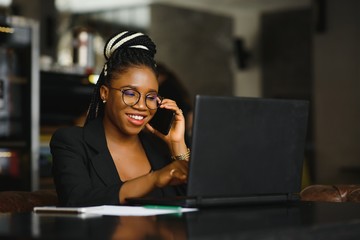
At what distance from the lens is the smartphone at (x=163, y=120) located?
2.62m

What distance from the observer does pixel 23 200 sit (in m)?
2.58

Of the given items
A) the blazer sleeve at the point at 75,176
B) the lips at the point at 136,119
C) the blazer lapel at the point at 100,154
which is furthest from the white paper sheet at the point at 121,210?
the lips at the point at 136,119

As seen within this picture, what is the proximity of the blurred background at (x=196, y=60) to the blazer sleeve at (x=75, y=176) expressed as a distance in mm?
3444

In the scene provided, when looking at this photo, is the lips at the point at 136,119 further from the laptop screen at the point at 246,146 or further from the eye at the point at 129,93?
the laptop screen at the point at 246,146

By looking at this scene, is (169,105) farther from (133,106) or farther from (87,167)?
(87,167)

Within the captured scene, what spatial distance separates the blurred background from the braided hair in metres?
3.31

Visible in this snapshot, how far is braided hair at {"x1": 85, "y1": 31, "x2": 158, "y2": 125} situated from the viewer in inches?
98.0

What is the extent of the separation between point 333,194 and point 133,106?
0.95 m

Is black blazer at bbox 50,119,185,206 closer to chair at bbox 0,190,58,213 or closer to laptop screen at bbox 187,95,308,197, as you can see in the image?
chair at bbox 0,190,58,213

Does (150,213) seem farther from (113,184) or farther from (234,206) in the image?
(113,184)

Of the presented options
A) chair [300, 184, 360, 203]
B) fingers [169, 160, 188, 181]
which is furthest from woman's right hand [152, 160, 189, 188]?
chair [300, 184, 360, 203]

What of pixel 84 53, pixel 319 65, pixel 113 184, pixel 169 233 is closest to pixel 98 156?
pixel 113 184

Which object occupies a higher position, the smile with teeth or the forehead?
the forehead

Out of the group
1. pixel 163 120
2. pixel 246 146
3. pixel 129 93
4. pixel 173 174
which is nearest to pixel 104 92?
pixel 129 93
